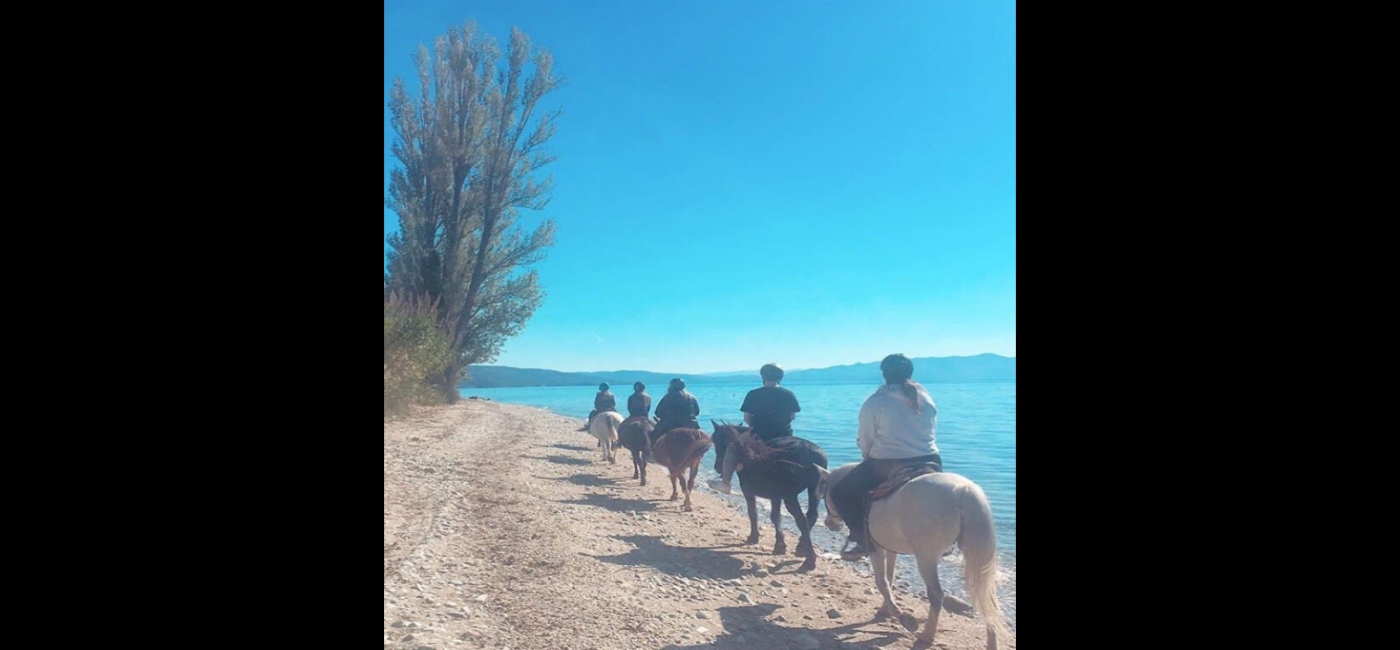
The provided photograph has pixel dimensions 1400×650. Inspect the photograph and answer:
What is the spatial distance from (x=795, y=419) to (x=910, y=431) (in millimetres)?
1346

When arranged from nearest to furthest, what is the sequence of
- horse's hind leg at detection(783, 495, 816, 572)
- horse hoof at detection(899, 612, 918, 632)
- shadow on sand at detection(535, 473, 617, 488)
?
horse hoof at detection(899, 612, 918, 632) → horse's hind leg at detection(783, 495, 816, 572) → shadow on sand at detection(535, 473, 617, 488)

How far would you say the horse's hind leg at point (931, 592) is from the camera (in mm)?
2557

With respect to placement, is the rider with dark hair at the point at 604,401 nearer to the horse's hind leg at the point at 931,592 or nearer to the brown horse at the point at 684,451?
the brown horse at the point at 684,451

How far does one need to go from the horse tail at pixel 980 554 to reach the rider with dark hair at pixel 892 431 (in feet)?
1.14

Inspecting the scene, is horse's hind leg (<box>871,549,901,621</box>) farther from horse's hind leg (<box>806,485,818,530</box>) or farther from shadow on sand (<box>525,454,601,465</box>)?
shadow on sand (<box>525,454,601,465</box>)

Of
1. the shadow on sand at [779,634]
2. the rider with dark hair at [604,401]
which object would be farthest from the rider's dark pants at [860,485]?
the rider with dark hair at [604,401]

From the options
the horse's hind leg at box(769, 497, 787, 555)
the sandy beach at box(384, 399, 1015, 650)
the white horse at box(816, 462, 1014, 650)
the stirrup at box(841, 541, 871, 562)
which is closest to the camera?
the sandy beach at box(384, 399, 1015, 650)

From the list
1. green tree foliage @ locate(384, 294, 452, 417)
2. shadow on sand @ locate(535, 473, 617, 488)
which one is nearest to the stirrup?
shadow on sand @ locate(535, 473, 617, 488)

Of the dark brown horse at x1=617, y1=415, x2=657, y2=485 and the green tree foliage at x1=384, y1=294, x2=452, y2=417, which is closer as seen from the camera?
the green tree foliage at x1=384, y1=294, x2=452, y2=417

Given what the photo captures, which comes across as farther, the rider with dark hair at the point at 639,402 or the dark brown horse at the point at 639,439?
the rider with dark hair at the point at 639,402

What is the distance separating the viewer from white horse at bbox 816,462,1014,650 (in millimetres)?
2361

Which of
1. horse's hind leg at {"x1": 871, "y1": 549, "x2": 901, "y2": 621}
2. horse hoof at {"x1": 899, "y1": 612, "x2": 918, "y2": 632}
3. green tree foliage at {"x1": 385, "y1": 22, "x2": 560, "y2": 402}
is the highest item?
green tree foliage at {"x1": 385, "y1": 22, "x2": 560, "y2": 402}
